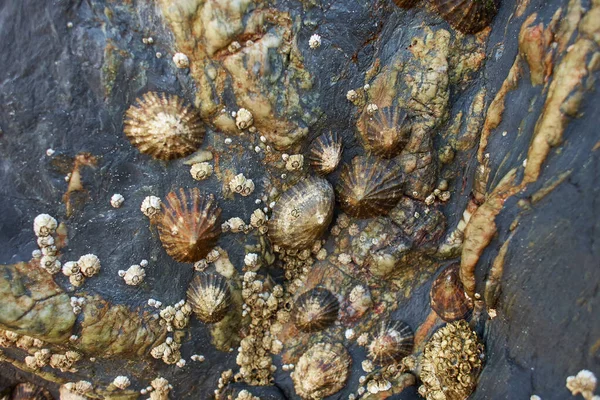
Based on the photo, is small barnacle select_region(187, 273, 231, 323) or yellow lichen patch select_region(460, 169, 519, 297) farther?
small barnacle select_region(187, 273, 231, 323)

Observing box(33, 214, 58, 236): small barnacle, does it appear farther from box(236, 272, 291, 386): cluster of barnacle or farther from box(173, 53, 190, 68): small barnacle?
box(236, 272, 291, 386): cluster of barnacle

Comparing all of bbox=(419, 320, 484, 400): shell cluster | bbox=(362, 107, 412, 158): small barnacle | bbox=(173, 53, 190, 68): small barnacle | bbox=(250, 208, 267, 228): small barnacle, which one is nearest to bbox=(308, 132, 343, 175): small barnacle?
bbox=(362, 107, 412, 158): small barnacle

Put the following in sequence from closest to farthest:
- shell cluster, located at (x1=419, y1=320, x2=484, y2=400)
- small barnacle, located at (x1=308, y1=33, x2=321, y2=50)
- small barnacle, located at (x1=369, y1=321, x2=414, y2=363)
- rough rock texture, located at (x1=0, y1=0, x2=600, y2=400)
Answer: rough rock texture, located at (x1=0, y1=0, x2=600, y2=400)
shell cluster, located at (x1=419, y1=320, x2=484, y2=400)
small barnacle, located at (x1=308, y1=33, x2=321, y2=50)
small barnacle, located at (x1=369, y1=321, x2=414, y2=363)

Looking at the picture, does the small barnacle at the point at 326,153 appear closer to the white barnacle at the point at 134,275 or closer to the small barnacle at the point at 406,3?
the small barnacle at the point at 406,3

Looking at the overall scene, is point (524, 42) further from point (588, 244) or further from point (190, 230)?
point (190, 230)

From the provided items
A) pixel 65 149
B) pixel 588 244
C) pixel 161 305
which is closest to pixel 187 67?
pixel 65 149

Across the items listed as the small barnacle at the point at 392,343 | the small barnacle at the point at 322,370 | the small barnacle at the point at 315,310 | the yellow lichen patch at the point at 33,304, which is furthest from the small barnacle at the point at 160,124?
the small barnacle at the point at 392,343

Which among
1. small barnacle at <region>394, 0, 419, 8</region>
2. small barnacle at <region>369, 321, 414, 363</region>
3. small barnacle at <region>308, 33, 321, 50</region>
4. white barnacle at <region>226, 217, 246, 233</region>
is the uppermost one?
small barnacle at <region>394, 0, 419, 8</region>
